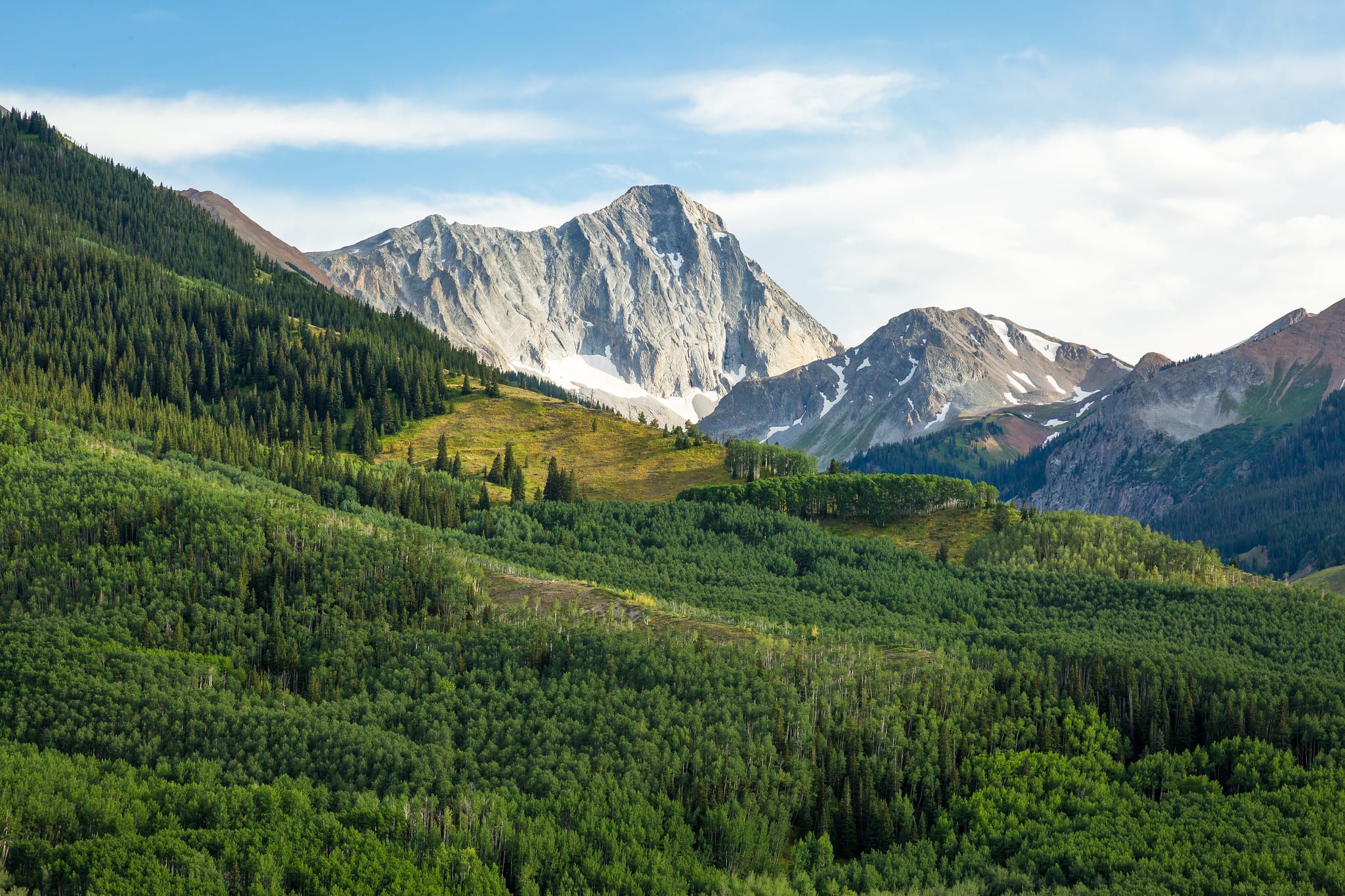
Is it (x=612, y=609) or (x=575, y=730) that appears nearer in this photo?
(x=575, y=730)

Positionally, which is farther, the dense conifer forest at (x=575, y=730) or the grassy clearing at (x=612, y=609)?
the grassy clearing at (x=612, y=609)

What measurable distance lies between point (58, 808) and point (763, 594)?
107 metres

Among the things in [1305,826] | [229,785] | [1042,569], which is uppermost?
[1042,569]

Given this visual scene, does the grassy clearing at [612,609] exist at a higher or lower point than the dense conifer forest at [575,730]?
higher

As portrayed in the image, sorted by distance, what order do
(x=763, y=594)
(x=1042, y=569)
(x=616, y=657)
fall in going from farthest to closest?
(x=1042, y=569)
(x=763, y=594)
(x=616, y=657)

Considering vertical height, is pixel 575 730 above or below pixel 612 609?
below

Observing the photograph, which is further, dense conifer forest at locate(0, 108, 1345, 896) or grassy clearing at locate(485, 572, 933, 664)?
grassy clearing at locate(485, 572, 933, 664)

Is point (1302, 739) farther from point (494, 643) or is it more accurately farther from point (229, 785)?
point (229, 785)

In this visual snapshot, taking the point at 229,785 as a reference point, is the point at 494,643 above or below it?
above

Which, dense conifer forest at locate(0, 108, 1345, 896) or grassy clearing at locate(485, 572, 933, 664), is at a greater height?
grassy clearing at locate(485, 572, 933, 664)

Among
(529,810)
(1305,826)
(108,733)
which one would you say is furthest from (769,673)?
(108,733)

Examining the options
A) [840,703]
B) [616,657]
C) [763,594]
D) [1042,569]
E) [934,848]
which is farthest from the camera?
[1042,569]

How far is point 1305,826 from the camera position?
320 ft

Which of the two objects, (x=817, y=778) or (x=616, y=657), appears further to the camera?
(x=616, y=657)
